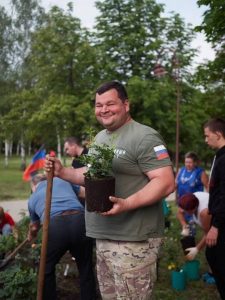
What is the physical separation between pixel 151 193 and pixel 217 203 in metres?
1.53

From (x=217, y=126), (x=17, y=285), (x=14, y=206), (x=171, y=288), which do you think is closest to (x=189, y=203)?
(x=217, y=126)

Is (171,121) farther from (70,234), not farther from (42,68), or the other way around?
(70,234)

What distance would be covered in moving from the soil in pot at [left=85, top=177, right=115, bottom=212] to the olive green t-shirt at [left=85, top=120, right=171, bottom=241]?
129mm

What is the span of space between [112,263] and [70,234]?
1.17 metres

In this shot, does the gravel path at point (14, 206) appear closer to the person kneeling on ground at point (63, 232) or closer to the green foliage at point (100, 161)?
the person kneeling on ground at point (63, 232)

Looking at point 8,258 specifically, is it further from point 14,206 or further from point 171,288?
point 14,206

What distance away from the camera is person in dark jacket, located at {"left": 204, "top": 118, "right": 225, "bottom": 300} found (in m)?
3.52

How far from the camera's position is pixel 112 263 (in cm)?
240

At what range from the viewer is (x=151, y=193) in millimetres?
2182

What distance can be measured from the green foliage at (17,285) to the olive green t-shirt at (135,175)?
1.46 metres

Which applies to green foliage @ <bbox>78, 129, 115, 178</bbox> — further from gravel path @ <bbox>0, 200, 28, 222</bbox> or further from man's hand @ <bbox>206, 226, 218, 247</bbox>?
gravel path @ <bbox>0, 200, 28, 222</bbox>

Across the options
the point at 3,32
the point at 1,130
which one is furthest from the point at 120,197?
the point at 3,32

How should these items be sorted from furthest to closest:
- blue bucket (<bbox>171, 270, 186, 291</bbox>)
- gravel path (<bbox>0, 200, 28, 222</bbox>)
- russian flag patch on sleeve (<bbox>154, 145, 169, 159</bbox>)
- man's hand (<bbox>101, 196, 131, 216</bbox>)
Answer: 1. gravel path (<bbox>0, 200, 28, 222</bbox>)
2. blue bucket (<bbox>171, 270, 186, 291</bbox>)
3. russian flag patch on sleeve (<bbox>154, 145, 169, 159</bbox>)
4. man's hand (<bbox>101, 196, 131, 216</bbox>)

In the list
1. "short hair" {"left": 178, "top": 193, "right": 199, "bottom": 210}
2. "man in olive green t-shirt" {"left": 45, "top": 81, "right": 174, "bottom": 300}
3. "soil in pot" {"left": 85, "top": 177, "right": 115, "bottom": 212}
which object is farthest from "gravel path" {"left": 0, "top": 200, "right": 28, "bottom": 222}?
"soil in pot" {"left": 85, "top": 177, "right": 115, "bottom": 212}
